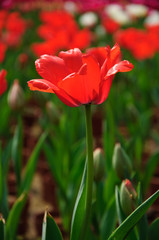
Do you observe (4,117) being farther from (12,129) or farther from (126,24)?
(126,24)

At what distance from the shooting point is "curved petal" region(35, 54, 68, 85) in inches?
25.4

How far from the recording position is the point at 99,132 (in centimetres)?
208

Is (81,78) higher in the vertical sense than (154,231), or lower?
higher

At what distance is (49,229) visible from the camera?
0.69m

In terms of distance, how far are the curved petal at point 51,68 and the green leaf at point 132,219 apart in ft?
0.81

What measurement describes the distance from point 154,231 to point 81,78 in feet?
1.25

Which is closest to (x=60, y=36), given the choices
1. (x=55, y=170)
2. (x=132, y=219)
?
(x=55, y=170)

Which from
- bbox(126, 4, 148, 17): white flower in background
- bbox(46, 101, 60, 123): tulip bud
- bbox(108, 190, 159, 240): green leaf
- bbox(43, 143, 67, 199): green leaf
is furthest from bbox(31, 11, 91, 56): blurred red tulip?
bbox(126, 4, 148, 17): white flower in background

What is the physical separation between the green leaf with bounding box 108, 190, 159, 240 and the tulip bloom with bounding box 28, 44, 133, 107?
0.18 m

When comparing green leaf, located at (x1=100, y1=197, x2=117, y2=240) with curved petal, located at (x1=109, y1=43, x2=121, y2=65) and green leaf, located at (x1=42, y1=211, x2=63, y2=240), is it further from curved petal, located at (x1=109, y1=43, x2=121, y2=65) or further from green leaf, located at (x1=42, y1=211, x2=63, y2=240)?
curved petal, located at (x1=109, y1=43, x2=121, y2=65)

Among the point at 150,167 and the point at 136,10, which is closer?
the point at 150,167

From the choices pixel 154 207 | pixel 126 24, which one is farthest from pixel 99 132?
pixel 126 24

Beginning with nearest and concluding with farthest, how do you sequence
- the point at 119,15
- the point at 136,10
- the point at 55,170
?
the point at 55,170, the point at 119,15, the point at 136,10

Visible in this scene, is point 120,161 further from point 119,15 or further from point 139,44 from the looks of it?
point 119,15
